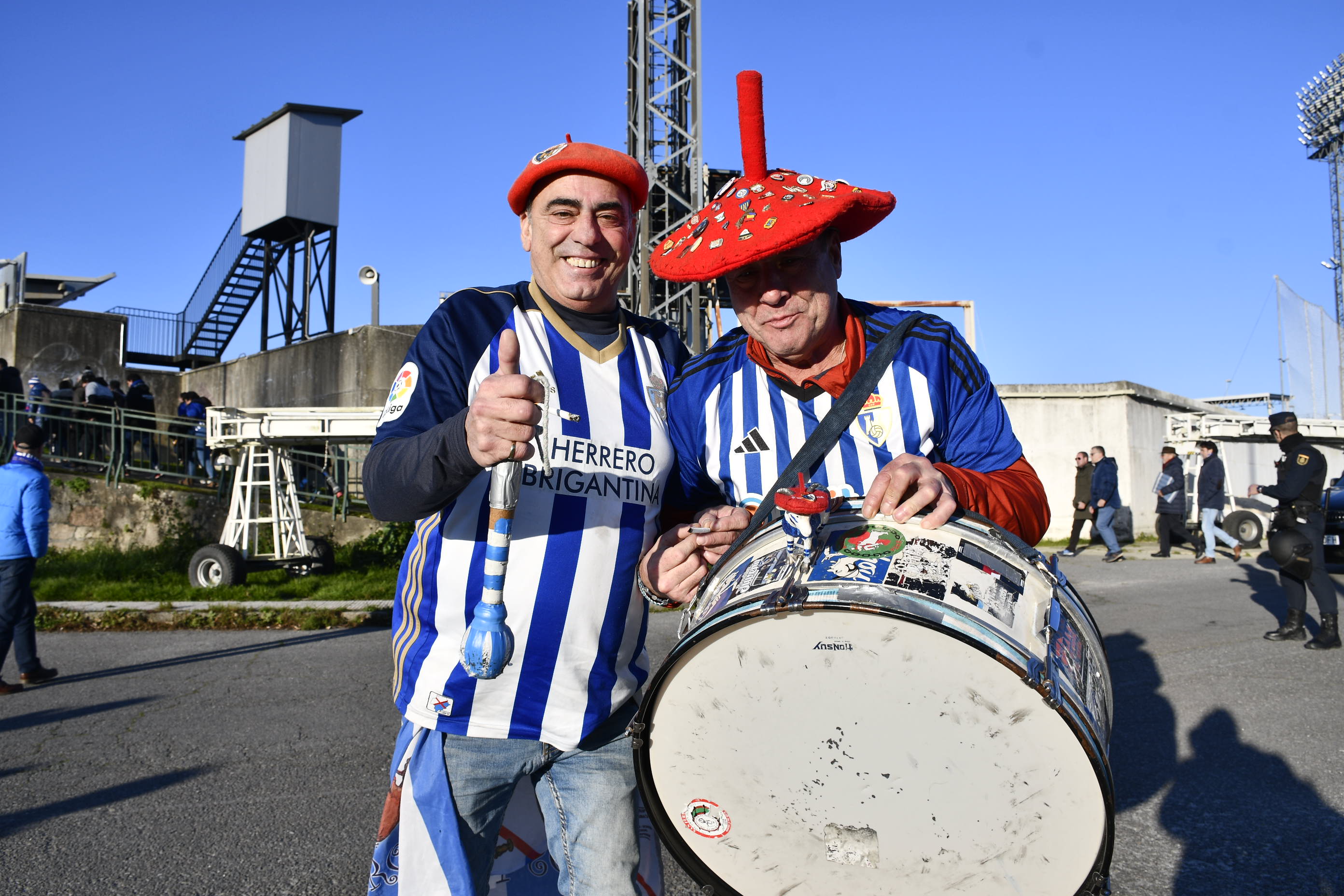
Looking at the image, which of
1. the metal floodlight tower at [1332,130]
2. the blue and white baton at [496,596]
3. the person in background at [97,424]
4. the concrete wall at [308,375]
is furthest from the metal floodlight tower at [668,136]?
the metal floodlight tower at [1332,130]

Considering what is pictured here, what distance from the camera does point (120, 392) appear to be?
617 inches

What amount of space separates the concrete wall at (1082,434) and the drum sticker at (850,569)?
16.9 metres

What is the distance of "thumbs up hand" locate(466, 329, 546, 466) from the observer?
1.50 m

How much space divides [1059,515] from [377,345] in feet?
42.4

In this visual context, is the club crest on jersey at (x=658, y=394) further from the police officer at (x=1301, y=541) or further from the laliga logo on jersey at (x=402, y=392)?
the police officer at (x=1301, y=541)

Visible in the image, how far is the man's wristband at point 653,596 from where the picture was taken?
1.92 meters

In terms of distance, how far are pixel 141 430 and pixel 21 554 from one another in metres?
7.30

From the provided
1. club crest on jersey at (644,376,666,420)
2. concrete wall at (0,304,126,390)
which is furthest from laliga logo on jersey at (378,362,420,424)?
concrete wall at (0,304,126,390)

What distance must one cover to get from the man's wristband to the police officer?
724 centimetres

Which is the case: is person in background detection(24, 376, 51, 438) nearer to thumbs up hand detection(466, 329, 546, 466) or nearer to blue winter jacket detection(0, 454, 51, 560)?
blue winter jacket detection(0, 454, 51, 560)

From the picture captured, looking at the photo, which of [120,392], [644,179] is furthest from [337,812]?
[120,392]

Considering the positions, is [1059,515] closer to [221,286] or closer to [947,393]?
[947,393]

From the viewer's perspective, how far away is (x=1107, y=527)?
14.2 meters

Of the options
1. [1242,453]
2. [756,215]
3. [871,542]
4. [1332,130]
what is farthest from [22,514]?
[1332,130]
